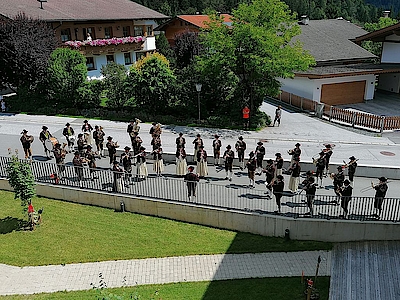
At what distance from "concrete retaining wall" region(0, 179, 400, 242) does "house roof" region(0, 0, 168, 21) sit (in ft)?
70.1

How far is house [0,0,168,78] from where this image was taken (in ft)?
110

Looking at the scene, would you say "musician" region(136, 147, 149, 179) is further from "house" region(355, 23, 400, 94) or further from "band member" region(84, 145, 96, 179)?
"house" region(355, 23, 400, 94)

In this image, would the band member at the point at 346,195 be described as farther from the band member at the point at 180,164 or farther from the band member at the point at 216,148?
the band member at the point at 180,164

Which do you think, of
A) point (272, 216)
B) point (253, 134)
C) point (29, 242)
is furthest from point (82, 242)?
point (253, 134)

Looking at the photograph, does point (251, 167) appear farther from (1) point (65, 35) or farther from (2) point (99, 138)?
(1) point (65, 35)

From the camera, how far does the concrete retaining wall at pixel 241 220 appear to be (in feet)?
41.3

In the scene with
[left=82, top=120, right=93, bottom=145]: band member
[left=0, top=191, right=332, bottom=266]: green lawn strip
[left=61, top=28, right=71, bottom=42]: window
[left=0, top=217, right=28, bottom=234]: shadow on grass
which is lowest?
[left=0, top=191, right=332, bottom=266]: green lawn strip

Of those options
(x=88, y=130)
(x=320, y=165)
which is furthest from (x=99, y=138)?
(x=320, y=165)

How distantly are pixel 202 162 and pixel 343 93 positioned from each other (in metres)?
18.9

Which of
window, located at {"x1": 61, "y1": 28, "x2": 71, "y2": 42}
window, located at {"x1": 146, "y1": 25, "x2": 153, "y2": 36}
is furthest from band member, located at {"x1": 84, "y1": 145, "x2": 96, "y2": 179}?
window, located at {"x1": 146, "y1": 25, "x2": 153, "y2": 36}

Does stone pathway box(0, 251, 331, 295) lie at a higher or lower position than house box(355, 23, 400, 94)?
lower

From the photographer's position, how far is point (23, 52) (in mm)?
25516

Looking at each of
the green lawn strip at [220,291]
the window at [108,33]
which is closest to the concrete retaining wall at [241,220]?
the green lawn strip at [220,291]

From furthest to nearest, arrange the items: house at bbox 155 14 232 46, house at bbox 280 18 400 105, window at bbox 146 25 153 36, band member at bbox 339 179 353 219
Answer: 1. house at bbox 155 14 232 46
2. window at bbox 146 25 153 36
3. house at bbox 280 18 400 105
4. band member at bbox 339 179 353 219
